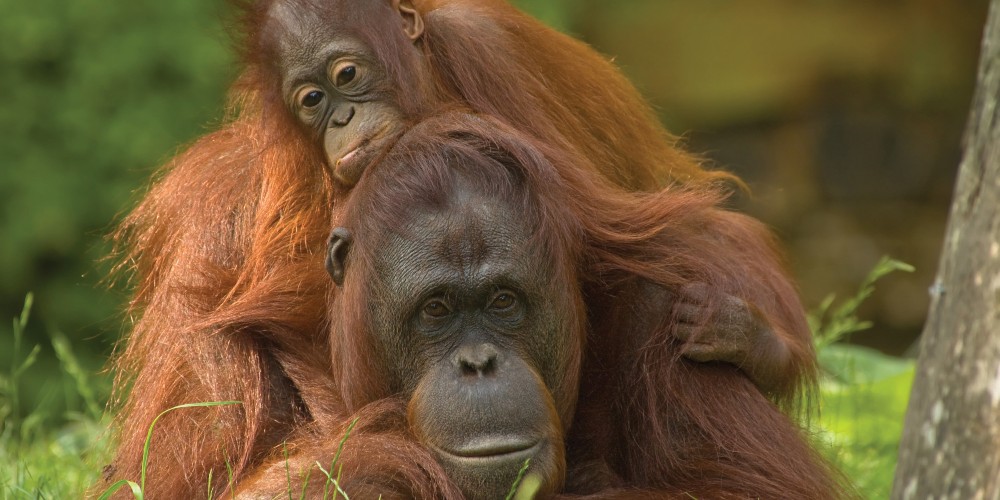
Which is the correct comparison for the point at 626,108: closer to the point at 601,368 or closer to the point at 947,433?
the point at 601,368

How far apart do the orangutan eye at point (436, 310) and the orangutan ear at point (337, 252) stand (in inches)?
11.6

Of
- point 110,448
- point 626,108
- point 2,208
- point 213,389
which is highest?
point 626,108

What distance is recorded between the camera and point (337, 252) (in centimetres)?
313

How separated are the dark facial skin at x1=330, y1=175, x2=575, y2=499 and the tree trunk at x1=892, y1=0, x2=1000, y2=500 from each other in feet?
2.99

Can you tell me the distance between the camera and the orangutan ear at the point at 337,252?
310 cm

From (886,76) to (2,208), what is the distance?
6290 millimetres

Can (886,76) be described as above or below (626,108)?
below

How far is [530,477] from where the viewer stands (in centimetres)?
281

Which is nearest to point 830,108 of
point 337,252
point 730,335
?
point 730,335

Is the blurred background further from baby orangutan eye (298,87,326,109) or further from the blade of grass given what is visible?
the blade of grass

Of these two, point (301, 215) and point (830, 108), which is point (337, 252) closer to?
point (301, 215)

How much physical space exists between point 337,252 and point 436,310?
0.33m


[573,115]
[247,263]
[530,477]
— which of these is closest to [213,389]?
[247,263]

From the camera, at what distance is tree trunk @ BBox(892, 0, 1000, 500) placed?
9.83ft
